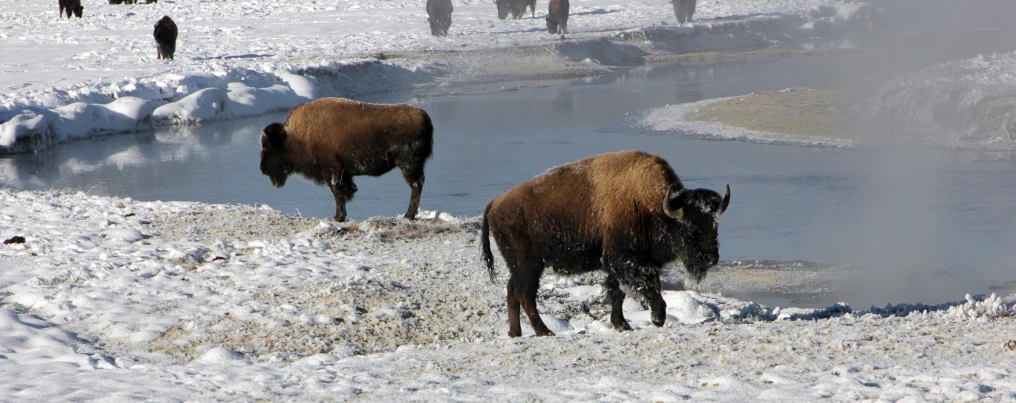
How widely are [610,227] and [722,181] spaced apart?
6.40 metres

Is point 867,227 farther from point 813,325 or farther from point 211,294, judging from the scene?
point 211,294

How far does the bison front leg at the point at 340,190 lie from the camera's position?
9102mm

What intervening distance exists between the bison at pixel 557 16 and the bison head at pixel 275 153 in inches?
1073

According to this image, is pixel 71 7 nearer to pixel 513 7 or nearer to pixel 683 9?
pixel 513 7

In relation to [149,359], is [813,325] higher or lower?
higher

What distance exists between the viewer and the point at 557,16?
37.0 m

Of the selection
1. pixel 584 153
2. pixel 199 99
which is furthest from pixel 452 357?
pixel 199 99

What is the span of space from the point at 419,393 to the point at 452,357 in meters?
0.69

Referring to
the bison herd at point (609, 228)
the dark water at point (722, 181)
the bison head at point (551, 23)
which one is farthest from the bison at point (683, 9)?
the bison herd at point (609, 228)

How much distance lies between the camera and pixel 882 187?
10.6 m

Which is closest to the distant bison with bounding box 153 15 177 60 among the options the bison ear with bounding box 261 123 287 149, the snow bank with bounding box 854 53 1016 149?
the snow bank with bounding box 854 53 1016 149

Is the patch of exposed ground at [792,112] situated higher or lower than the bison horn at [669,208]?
lower

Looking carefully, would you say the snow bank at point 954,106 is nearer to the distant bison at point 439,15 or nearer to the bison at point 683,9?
the distant bison at point 439,15

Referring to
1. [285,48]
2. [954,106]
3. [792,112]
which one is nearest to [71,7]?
[285,48]
